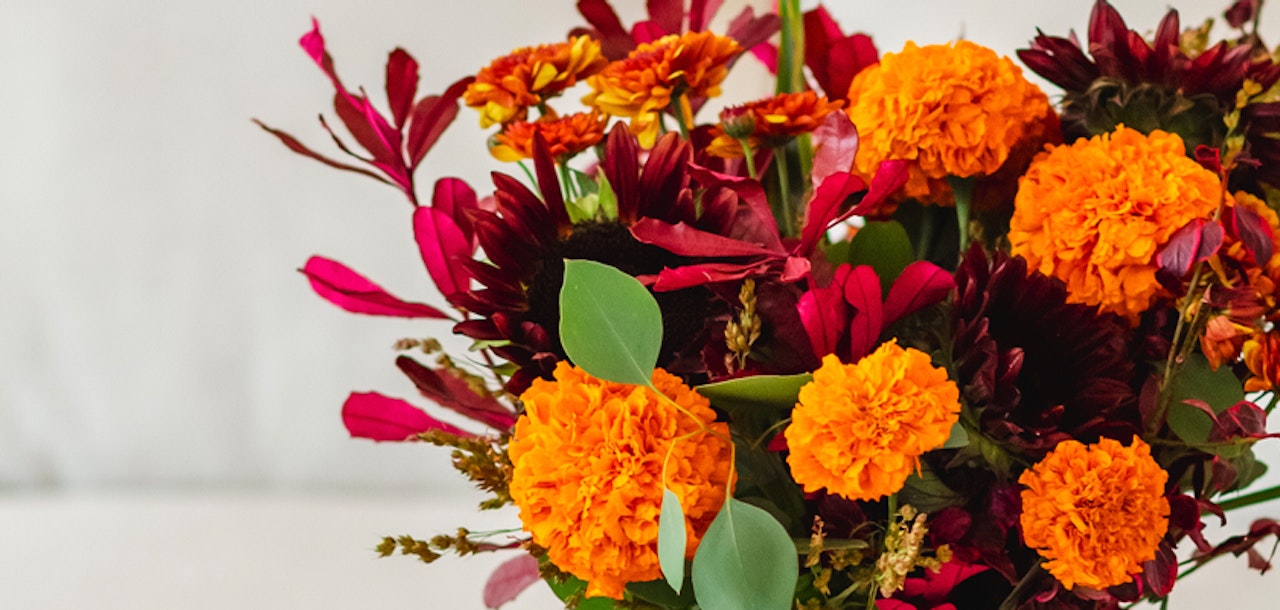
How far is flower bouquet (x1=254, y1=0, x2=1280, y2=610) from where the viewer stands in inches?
11.9

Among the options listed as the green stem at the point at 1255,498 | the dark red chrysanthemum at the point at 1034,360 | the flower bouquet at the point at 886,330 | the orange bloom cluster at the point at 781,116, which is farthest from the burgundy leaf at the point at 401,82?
the green stem at the point at 1255,498

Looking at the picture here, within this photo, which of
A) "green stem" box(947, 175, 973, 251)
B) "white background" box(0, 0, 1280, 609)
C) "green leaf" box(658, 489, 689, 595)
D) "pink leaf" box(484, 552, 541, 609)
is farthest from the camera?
"white background" box(0, 0, 1280, 609)

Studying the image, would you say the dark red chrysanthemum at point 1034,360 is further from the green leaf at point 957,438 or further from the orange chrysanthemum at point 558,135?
the orange chrysanthemum at point 558,135

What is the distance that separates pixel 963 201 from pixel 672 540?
7.6 inches

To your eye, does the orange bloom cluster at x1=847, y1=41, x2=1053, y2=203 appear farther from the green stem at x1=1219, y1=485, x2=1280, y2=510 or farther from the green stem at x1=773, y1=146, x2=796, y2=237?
the green stem at x1=1219, y1=485, x2=1280, y2=510

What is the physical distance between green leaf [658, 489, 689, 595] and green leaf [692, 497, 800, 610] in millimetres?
18

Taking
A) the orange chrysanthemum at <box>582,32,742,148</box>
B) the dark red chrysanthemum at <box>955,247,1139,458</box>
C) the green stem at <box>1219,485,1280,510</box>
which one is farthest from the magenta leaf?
the green stem at <box>1219,485,1280,510</box>

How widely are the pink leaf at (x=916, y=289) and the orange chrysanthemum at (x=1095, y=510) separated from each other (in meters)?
0.06

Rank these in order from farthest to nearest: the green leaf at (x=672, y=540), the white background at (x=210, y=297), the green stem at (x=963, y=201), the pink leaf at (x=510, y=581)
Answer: the white background at (x=210, y=297), the pink leaf at (x=510, y=581), the green stem at (x=963, y=201), the green leaf at (x=672, y=540)

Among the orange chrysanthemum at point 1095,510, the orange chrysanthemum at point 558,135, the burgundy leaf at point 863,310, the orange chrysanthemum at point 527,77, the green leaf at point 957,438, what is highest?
the orange chrysanthemum at point 527,77

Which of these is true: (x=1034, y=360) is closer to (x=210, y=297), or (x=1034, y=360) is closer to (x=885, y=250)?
(x=885, y=250)

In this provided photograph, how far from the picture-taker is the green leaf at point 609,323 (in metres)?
0.30

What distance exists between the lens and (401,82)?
1.47 feet

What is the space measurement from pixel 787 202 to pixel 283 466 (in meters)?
0.68
